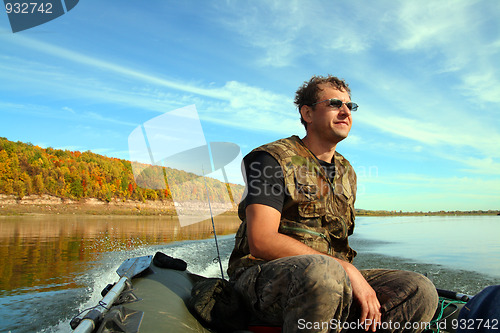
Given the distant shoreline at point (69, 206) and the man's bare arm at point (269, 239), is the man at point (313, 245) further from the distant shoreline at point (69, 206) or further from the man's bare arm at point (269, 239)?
the distant shoreline at point (69, 206)

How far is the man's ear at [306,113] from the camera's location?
2656 millimetres

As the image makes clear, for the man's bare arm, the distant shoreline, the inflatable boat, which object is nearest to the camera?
the inflatable boat

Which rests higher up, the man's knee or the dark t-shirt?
the dark t-shirt

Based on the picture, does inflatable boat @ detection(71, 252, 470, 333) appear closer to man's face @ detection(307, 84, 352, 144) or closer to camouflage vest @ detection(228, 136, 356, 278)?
camouflage vest @ detection(228, 136, 356, 278)

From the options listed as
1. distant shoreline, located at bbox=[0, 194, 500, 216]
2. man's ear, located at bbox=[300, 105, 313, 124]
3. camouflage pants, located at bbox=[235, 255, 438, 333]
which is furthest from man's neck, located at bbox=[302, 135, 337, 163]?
distant shoreline, located at bbox=[0, 194, 500, 216]

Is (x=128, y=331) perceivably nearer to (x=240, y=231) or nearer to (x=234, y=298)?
(x=234, y=298)

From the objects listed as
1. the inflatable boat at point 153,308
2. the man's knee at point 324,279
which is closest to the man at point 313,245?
the man's knee at point 324,279

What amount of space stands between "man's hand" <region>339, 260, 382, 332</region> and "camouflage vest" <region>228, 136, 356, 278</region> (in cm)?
45

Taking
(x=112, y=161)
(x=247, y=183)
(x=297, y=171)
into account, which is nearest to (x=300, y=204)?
(x=297, y=171)

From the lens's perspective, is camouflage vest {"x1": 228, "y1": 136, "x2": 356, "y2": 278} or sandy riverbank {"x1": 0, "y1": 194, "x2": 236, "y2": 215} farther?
sandy riverbank {"x1": 0, "y1": 194, "x2": 236, "y2": 215}

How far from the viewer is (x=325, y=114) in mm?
2553

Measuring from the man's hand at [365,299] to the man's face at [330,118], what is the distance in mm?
1016

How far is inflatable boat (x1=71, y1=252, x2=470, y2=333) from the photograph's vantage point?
5.75ft

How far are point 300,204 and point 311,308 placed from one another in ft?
2.45
